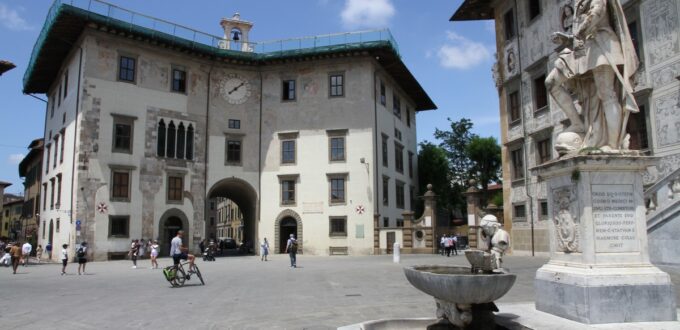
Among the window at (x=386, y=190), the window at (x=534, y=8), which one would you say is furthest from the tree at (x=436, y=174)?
the window at (x=534, y=8)

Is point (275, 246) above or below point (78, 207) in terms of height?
below

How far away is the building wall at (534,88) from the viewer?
1684cm

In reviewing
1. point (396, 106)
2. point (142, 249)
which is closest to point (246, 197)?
point (142, 249)

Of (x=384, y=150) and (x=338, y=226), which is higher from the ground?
(x=384, y=150)

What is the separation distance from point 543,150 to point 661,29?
8.33 metres

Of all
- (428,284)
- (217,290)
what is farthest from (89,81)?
(428,284)

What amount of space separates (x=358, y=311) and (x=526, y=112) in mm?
19398

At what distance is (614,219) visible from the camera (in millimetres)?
6309

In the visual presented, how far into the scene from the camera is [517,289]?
12555 millimetres

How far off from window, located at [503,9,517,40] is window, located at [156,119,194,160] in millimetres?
21228

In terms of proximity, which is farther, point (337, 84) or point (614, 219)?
point (337, 84)

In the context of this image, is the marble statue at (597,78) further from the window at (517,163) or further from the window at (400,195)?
the window at (400,195)

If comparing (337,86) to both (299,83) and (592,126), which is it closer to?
(299,83)

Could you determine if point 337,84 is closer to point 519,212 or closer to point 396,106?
point 396,106
